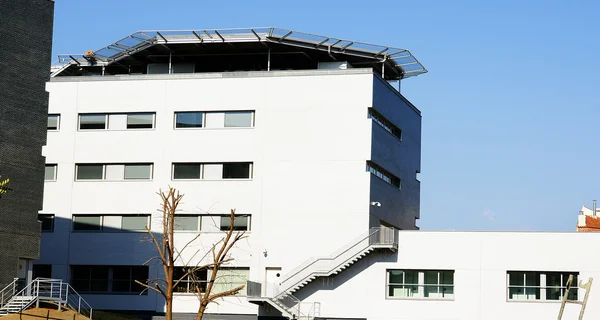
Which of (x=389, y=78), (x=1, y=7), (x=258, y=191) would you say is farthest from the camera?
(x=389, y=78)

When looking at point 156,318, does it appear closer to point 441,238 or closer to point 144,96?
point 144,96

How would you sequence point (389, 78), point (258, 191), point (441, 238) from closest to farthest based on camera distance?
point (441, 238)
point (258, 191)
point (389, 78)

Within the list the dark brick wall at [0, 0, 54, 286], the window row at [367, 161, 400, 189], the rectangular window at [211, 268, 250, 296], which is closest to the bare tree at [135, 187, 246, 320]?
the rectangular window at [211, 268, 250, 296]

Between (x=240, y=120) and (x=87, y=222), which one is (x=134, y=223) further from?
(x=240, y=120)

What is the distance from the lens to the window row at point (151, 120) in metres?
66.4

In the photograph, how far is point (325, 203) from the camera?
64.3 m

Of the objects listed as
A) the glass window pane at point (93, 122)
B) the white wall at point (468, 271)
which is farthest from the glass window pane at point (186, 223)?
the white wall at point (468, 271)

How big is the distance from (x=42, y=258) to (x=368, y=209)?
2175 cm

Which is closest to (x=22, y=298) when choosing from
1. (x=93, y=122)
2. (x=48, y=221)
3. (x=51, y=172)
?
(x=48, y=221)

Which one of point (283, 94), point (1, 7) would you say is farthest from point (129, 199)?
point (1, 7)

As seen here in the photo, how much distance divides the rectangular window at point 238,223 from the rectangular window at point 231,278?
2.53m

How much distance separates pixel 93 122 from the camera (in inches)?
2709

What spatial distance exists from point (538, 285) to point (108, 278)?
2696 centimetres

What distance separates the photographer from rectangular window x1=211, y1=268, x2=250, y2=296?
65.2m
